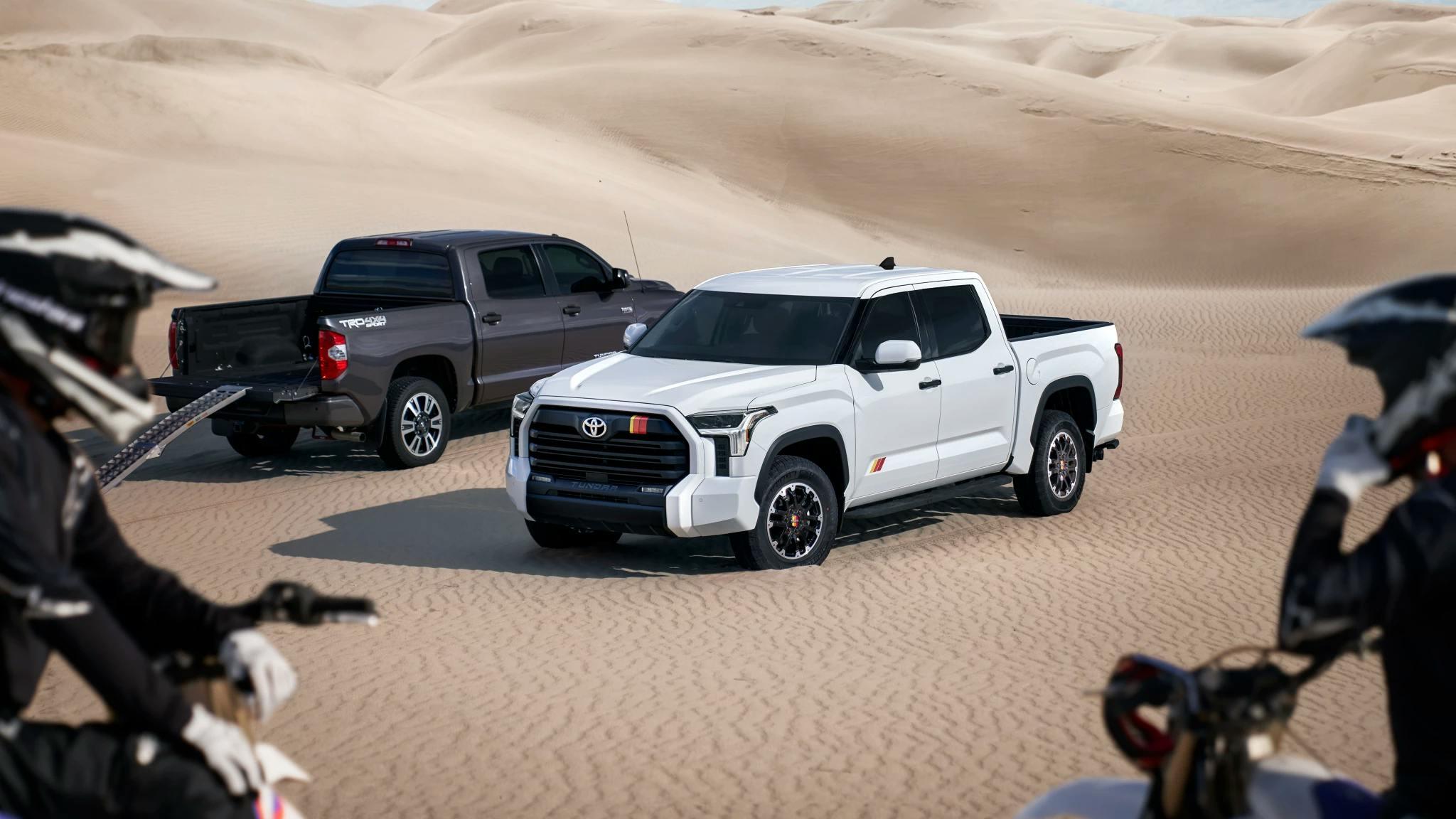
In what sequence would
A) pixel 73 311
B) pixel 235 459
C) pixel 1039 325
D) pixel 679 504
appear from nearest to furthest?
1. pixel 73 311
2. pixel 679 504
3. pixel 1039 325
4. pixel 235 459

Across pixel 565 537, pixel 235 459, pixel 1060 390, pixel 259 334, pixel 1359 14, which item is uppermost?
pixel 1359 14

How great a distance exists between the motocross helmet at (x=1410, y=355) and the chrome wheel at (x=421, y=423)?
35.8 feet

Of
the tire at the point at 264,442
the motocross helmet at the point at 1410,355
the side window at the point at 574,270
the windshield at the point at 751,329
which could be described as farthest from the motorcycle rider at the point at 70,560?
the side window at the point at 574,270

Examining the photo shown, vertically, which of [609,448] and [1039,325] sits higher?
[1039,325]

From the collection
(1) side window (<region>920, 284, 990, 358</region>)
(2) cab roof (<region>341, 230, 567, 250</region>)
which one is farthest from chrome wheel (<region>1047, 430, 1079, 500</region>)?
(2) cab roof (<region>341, 230, 567, 250</region>)

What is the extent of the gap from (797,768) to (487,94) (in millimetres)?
56136

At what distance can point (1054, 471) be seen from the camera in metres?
11.1

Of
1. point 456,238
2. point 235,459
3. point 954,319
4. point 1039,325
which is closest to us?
point 954,319

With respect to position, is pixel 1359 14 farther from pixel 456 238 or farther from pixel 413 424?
pixel 413 424

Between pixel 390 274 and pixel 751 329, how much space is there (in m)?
5.26

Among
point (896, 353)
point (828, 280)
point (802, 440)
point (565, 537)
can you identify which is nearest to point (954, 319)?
point (828, 280)

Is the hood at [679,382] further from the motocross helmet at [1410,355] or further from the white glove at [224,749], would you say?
the motocross helmet at [1410,355]

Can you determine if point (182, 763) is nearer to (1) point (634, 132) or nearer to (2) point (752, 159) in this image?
(2) point (752, 159)

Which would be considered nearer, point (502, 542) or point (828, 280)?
point (828, 280)
